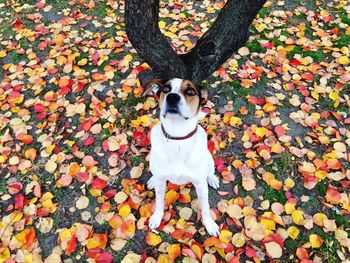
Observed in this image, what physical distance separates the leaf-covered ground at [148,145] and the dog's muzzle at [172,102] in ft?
5.26

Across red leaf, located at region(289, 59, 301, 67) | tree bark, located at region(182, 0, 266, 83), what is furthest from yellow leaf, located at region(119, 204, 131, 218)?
red leaf, located at region(289, 59, 301, 67)

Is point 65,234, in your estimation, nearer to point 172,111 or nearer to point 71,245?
point 71,245

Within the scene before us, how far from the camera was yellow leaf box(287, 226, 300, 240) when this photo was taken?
3901 mm

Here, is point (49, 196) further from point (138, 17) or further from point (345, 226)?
point (345, 226)

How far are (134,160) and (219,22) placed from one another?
2.08 meters

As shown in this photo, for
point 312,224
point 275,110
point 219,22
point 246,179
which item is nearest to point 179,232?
point 246,179

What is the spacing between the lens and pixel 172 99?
9.69ft

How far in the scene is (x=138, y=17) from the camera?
4062 millimetres

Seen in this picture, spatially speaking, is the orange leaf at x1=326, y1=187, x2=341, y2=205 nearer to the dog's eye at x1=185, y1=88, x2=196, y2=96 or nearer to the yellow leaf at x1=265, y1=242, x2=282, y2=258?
the yellow leaf at x1=265, y1=242, x2=282, y2=258

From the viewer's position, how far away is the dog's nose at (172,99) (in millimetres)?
2943

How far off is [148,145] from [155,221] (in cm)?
113

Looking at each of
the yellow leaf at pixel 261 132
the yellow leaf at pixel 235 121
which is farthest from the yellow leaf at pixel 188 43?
the yellow leaf at pixel 261 132

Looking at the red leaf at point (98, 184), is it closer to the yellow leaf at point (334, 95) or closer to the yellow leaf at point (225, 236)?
the yellow leaf at point (225, 236)

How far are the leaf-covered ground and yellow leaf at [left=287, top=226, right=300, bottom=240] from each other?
0.04 ft
